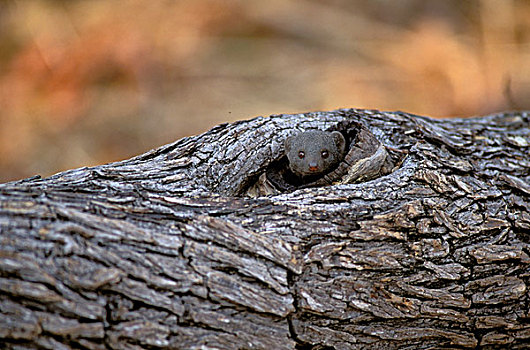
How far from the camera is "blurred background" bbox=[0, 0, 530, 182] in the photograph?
7.73 m

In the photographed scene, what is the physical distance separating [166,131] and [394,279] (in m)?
5.43

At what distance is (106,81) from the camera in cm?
797

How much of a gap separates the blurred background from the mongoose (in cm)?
403

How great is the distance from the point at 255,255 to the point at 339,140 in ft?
4.43

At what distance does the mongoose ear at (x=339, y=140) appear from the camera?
3.79m

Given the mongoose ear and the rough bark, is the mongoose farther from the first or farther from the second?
the rough bark

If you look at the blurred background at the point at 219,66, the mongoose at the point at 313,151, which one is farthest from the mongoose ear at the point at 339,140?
the blurred background at the point at 219,66

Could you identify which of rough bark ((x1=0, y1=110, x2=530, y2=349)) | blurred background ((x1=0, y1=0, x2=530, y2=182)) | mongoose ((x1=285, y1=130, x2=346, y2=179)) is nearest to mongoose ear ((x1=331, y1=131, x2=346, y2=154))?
mongoose ((x1=285, y1=130, x2=346, y2=179))

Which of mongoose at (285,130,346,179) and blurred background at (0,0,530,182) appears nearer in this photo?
mongoose at (285,130,346,179)

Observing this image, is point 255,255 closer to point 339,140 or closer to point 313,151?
point 313,151

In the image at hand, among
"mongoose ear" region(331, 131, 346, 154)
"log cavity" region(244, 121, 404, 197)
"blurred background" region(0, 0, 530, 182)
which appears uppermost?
"blurred background" region(0, 0, 530, 182)

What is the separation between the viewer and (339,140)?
12.5ft

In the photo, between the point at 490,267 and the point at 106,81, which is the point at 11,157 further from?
the point at 490,267

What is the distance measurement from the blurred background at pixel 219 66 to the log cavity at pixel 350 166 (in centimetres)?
397
